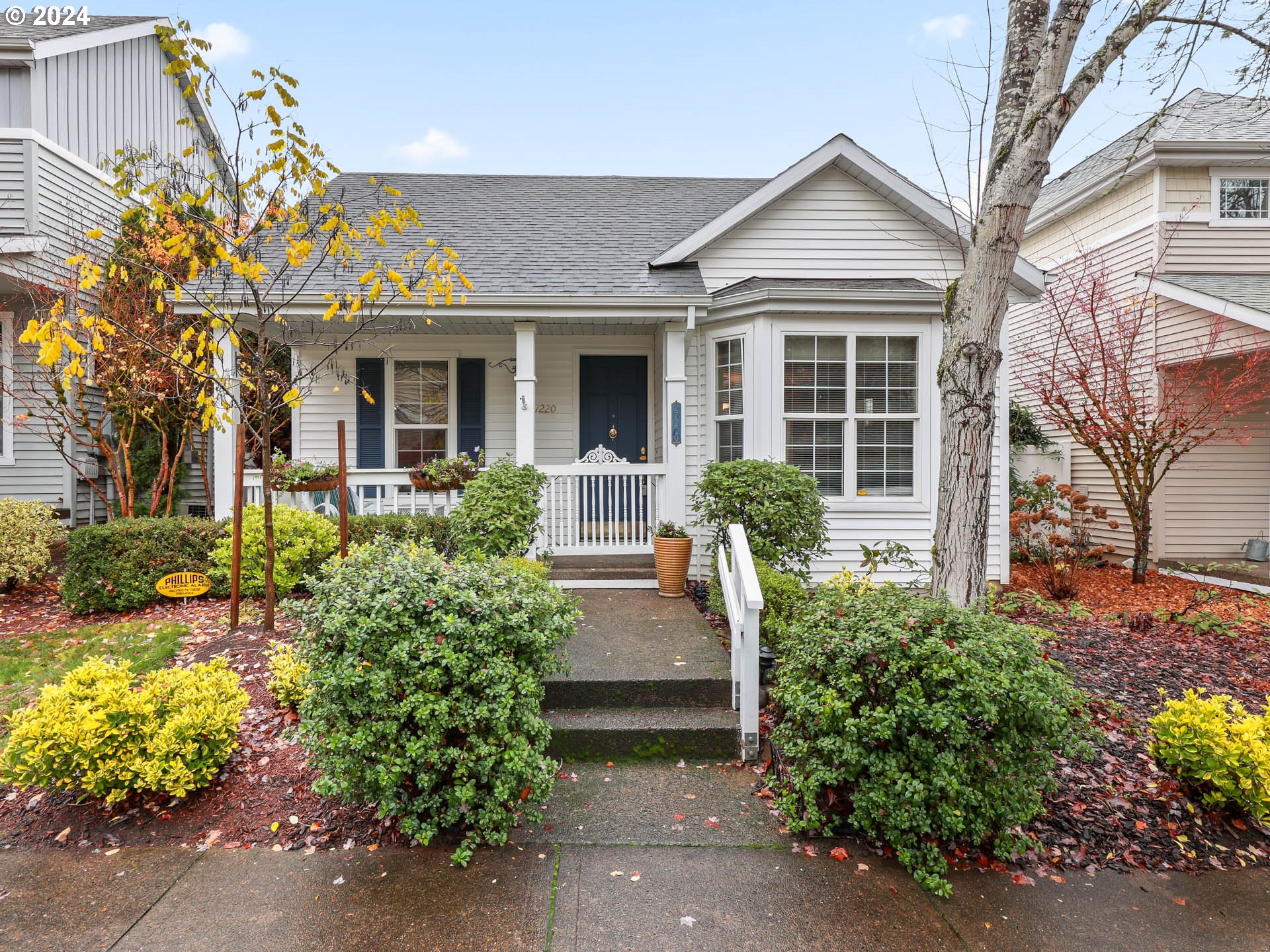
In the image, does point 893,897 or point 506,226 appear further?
point 506,226

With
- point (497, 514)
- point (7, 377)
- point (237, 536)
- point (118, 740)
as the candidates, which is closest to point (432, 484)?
point (497, 514)

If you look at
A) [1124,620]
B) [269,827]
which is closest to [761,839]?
[269,827]

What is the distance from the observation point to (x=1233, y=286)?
8773 mm

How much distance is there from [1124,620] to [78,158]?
13876 millimetres

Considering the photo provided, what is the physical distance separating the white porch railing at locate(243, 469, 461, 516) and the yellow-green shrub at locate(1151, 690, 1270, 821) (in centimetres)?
624

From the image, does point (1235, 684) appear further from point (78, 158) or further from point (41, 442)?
point (78, 158)

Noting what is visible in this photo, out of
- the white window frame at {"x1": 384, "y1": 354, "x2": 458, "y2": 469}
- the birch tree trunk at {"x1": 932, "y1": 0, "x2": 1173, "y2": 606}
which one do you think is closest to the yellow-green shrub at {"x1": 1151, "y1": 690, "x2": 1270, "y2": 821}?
the birch tree trunk at {"x1": 932, "y1": 0, "x2": 1173, "y2": 606}

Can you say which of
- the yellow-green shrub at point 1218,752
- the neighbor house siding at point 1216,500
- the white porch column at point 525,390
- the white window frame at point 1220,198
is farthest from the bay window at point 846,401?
the white window frame at point 1220,198

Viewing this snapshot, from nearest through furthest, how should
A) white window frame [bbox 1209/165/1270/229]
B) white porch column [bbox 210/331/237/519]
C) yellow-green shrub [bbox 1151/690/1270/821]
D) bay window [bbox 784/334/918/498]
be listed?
1. yellow-green shrub [bbox 1151/690/1270/821]
2. white porch column [bbox 210/331/237/519]
3. bay window [bbox 784/334/918/498]
4. white window frame [bbox 1209/165/1270/229]

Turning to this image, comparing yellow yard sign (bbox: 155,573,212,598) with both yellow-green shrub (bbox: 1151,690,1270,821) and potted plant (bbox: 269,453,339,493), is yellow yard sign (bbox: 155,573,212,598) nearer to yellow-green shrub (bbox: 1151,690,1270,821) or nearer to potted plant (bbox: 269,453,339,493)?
potted plant (bbox: 269,453,339,493)

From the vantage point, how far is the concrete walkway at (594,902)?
92.9 inches

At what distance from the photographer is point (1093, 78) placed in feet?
11.6

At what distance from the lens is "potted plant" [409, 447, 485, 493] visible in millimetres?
7105

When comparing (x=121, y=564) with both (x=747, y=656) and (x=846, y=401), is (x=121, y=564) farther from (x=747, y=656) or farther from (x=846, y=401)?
(x=846, y=401)
